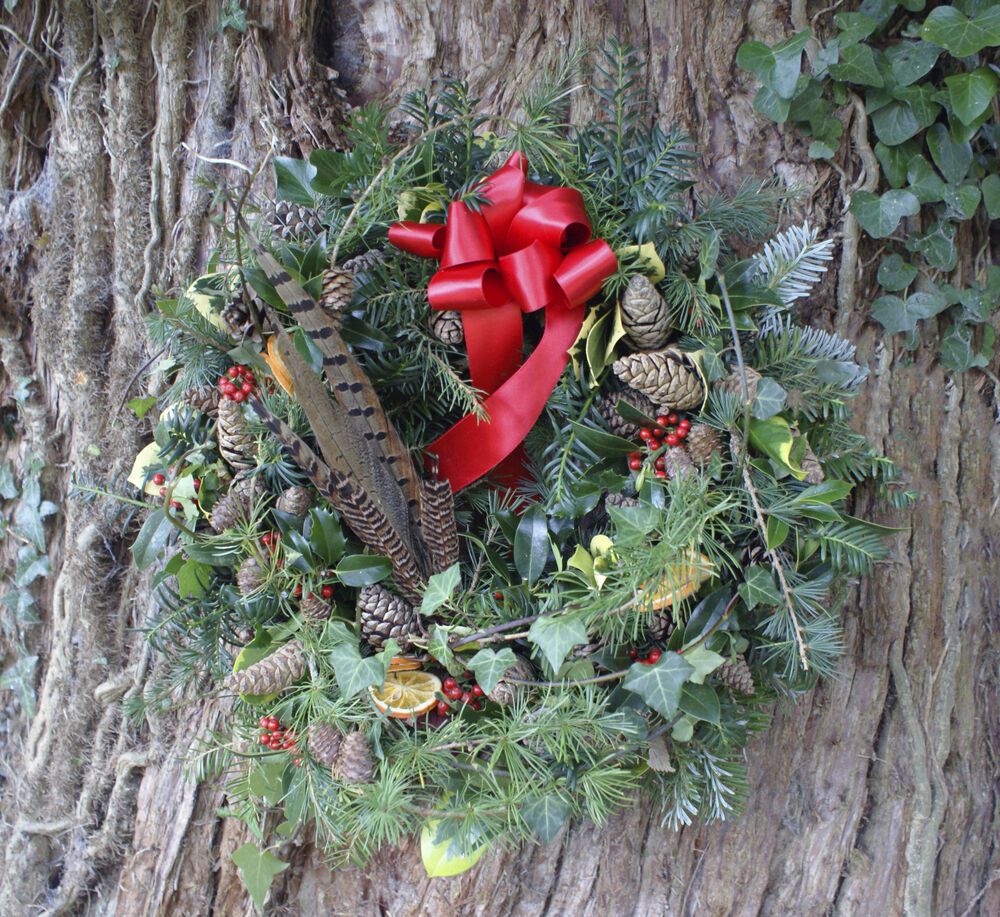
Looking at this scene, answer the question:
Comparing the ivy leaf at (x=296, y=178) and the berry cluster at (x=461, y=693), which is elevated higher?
the ivy leaf at (x=296, y=178)

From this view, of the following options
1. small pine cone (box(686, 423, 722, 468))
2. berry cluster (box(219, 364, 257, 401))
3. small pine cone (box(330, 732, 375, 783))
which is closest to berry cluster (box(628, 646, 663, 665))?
small pine cone (box(686, 423, 722, 468))

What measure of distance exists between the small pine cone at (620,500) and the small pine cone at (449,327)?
0.27 metres

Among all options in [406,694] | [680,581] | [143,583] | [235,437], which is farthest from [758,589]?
[143,583]

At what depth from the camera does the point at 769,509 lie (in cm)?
96

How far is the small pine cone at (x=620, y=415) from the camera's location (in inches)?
39.6

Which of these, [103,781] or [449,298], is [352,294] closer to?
[449,298]

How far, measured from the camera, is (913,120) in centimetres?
114

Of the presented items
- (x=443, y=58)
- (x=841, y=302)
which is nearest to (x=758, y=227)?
(x=841, y=302)

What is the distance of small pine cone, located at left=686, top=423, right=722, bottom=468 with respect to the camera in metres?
0.98

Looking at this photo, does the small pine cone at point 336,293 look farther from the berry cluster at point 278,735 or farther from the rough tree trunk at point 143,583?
the berry cluster at point 278,735

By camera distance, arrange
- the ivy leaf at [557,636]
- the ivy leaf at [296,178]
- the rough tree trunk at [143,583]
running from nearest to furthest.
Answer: the ivy leaf at [557,636], the ivy leaf at [296,178], the rough tree trunk at [143,583]

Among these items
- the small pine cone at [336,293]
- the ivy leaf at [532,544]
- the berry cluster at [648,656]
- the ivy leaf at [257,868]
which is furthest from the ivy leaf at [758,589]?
the ivy leaf at [257,868]

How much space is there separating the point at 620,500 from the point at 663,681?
22 cm

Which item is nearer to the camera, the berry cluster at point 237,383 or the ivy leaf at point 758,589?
the ivy leaf at point 758,589
